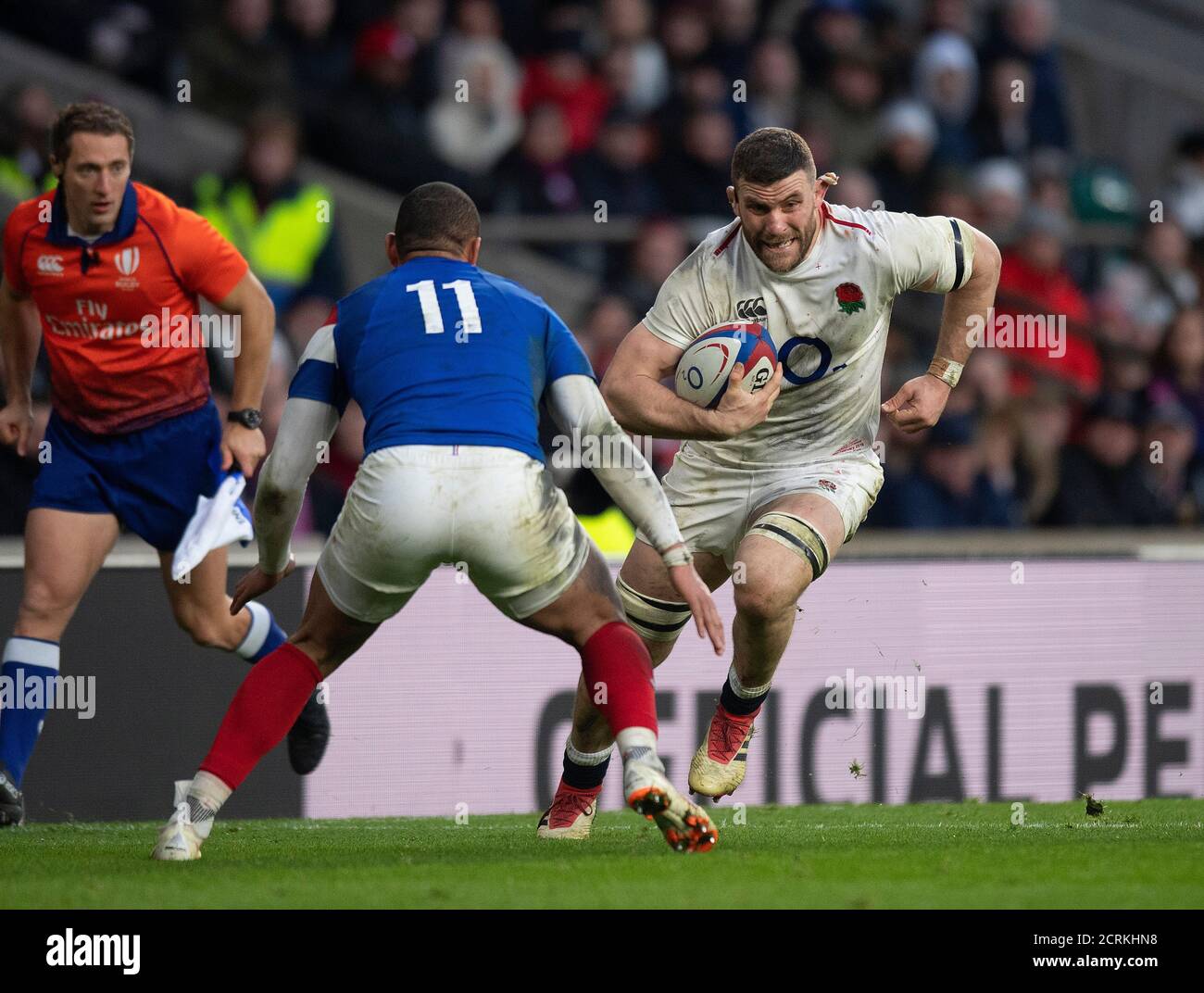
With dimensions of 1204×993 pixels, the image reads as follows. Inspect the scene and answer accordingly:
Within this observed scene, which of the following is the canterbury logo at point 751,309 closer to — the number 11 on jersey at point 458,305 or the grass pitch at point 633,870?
the number 11 on jersey at point 458,305

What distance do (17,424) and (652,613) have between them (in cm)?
241

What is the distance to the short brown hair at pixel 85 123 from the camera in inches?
257

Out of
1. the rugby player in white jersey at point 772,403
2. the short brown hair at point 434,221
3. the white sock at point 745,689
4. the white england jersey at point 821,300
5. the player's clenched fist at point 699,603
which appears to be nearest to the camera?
the player's clenched fist at point 699,603

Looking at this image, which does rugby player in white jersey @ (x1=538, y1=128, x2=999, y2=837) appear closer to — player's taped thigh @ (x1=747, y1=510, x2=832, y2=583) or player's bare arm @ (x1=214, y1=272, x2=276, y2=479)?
player's taped thigh @ (x1=747, y1=510, x2=832, y2=583)

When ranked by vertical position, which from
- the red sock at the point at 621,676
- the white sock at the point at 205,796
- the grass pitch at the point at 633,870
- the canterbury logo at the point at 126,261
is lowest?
Answer: the grass pitch at the point at 633,870

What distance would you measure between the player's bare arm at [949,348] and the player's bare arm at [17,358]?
10.2ft

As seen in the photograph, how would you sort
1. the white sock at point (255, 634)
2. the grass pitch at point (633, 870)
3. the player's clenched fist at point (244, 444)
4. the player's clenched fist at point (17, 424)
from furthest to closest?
the white sock at point (255, 634) → the player's clenched fist at point (17, 424) → the player's clenched fist at point (244, 444) → the grass pitch at point (633, 870)

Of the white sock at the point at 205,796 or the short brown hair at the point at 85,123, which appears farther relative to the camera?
the short brown hair at the point at 85,123

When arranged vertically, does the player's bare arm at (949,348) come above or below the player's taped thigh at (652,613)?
above

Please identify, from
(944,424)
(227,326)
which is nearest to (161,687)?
(227,326)

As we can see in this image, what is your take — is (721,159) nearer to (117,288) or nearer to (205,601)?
(205,601)

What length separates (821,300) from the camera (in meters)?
6.54

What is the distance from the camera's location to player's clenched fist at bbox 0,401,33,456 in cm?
708

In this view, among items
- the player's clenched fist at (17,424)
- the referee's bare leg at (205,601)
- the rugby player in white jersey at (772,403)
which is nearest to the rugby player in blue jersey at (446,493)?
the rugby player in white jersey at (772,403)
